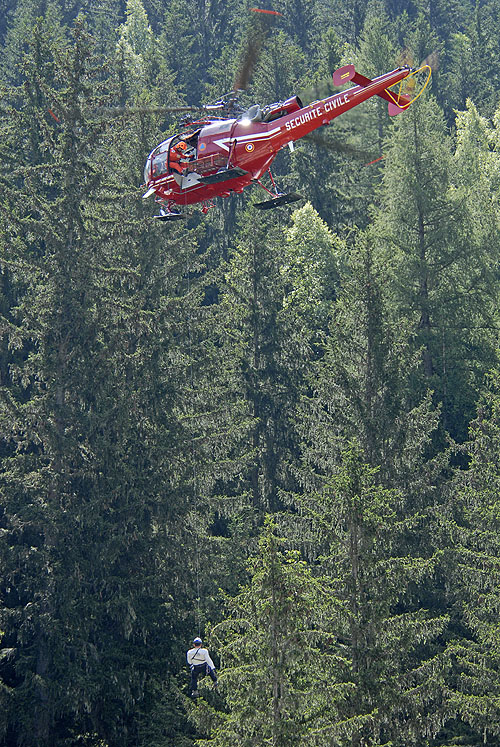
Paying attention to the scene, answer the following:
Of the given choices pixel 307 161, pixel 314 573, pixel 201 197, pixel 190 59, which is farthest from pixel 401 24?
pixel 314 573

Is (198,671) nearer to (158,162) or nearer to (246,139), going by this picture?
(246,139)

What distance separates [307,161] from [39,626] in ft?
89.2

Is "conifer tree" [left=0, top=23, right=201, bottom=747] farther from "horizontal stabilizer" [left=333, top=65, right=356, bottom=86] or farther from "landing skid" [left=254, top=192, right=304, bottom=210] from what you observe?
"horizontal stabilizer" [left=333, top=65, right=356, bottom=86]

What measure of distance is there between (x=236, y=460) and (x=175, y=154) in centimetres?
954

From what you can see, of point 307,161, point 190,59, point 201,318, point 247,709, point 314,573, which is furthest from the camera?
point 190,59

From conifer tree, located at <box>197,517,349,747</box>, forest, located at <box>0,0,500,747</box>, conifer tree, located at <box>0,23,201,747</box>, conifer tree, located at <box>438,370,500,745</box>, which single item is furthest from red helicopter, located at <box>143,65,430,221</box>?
conifer tree, located at <box>197,517,349,747</box>

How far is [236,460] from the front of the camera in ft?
97.9

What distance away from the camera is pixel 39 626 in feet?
84.2

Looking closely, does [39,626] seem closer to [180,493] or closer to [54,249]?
[180,493]

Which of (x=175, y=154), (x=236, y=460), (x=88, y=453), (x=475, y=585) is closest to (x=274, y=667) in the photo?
(x=475, y=585)

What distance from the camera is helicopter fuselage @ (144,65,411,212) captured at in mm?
23047

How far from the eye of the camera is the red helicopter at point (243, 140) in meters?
23.0

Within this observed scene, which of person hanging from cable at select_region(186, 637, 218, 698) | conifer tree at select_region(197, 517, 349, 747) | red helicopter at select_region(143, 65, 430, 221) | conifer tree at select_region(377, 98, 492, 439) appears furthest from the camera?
conifer tree at select_region(377, 98, 492, 439)

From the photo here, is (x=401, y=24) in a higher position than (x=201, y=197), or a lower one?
higher
